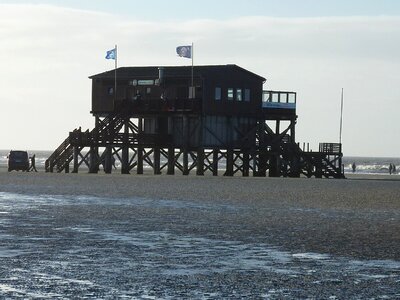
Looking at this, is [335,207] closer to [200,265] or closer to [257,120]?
[200,265]

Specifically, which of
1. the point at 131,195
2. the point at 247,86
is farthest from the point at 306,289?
the point at 247,86

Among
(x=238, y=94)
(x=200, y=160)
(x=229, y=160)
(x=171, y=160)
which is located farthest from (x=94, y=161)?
(x=238, y=94)

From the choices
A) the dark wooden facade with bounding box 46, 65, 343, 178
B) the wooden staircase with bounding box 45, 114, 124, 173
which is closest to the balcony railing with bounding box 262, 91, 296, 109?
the dark wooden facade with bounding box 46, 65, 343, 178

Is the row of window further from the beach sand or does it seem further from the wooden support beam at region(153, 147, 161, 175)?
the beach sand

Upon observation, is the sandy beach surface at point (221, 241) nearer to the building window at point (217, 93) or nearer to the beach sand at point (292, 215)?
the beach sand at point (292, 215)

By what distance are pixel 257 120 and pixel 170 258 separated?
5883cm

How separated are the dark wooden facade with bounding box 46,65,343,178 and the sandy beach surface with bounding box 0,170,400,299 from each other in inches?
1229

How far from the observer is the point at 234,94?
7638 cm

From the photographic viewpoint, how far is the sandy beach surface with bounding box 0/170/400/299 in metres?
16.6

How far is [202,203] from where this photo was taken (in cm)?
3853

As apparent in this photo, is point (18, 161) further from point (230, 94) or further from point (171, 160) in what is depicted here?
point (230, 94)

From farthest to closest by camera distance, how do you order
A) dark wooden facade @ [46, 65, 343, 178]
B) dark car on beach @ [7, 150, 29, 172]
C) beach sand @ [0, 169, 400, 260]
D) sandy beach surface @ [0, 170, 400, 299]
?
dark car on beach @ [7, 150, 29, 172], dark wooden facade @ [46, 65, 343, 178], beach sand @ [0, 169, 400, 260], sandy beach surface @ [0, 170, 400, 299]

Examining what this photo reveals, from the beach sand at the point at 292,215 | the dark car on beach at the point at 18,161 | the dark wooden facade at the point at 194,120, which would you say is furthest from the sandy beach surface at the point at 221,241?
the dark car on beach at the point at 18,161

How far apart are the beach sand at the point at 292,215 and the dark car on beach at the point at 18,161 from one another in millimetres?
30934
